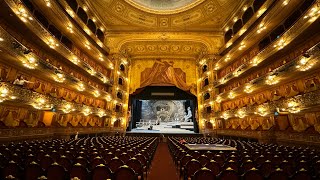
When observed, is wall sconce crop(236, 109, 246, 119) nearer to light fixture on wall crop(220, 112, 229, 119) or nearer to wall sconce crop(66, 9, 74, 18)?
light fixture on wall crop(220, 112, 229, 119)

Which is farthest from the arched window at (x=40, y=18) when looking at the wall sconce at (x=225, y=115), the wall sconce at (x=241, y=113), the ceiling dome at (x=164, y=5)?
the wall sconce at (x=225, y=115)

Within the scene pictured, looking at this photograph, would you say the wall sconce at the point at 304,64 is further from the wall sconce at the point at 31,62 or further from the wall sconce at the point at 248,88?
the wall sconce at the point at 31,62

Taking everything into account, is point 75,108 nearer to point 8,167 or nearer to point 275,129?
point 8,167

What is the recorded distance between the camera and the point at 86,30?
16812mm

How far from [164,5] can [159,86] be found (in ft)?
36.1

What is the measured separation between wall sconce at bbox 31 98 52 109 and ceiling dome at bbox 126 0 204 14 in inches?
525

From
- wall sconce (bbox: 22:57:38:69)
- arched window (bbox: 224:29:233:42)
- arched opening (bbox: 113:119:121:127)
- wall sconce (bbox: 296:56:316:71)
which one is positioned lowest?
arched opening (bbox: 113:119:121:127)

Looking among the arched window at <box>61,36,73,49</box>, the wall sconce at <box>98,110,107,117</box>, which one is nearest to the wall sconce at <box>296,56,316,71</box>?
the wall sconce at <box>98,110,107,117</box>

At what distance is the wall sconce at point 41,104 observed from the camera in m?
9.85

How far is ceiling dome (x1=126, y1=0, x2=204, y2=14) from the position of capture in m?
18.2

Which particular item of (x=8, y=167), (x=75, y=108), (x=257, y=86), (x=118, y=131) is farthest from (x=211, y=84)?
(x=8, y=167)

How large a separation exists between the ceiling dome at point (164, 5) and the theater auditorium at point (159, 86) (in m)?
0.12

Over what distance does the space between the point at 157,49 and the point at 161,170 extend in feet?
63.0

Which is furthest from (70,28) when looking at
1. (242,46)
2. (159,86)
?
(242,46)
